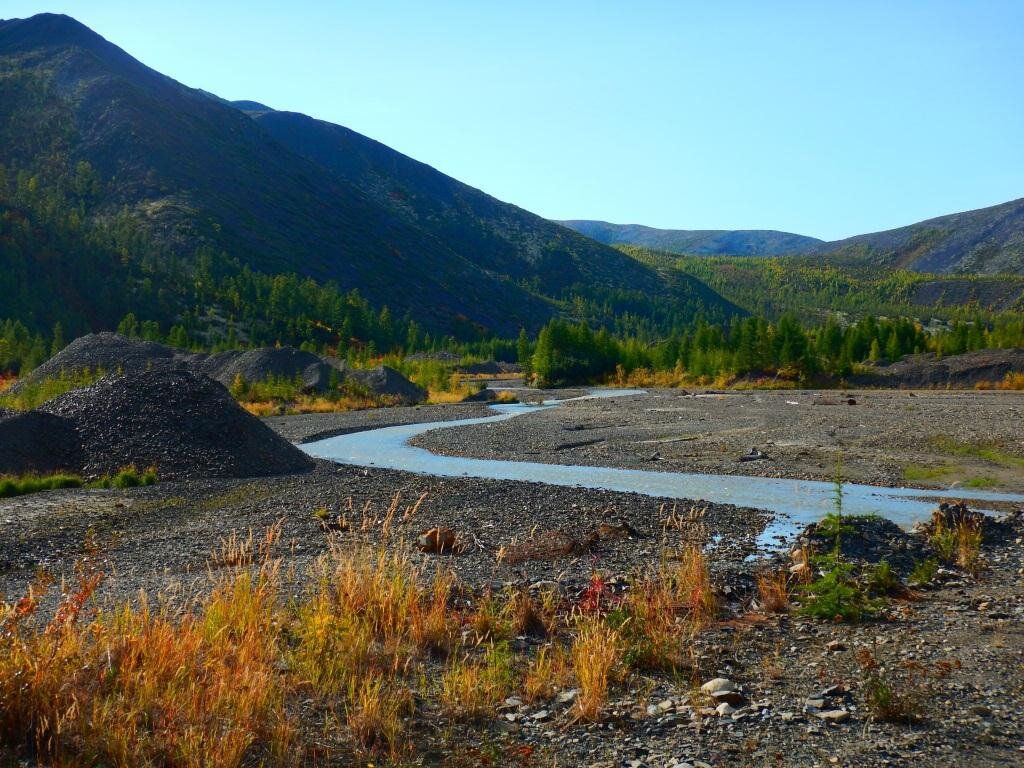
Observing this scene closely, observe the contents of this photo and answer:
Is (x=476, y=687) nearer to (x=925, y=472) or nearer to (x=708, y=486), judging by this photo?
(x=708, y=486)

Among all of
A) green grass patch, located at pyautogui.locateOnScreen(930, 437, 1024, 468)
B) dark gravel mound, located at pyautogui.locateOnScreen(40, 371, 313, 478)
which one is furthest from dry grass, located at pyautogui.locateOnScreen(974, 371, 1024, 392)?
dark gravel mound, located at pyautogui.locateOnScreen(40, 371, 313, 478)

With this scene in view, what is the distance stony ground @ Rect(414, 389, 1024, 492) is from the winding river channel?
120cm

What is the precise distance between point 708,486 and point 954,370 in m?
61.1

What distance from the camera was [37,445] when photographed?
28.3m

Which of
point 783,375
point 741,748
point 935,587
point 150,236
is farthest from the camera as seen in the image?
point 150,236

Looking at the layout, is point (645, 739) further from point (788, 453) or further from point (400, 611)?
point (788, 453)

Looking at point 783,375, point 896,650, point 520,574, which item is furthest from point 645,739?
Answer: point 783,375

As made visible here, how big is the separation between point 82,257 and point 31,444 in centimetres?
10849

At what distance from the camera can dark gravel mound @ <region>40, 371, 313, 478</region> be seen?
28750mm

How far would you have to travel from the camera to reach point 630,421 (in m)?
47.8

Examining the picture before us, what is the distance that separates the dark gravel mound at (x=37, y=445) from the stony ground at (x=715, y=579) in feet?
12.3

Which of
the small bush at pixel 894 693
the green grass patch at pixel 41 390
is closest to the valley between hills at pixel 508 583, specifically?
the small bush at pixel 894 693

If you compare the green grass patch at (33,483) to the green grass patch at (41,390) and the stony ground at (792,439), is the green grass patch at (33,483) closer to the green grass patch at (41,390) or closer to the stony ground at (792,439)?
the stony ground at (792,439)

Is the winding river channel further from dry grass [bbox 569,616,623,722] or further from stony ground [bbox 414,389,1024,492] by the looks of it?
dry grass [bbox 569,616,623,722]
